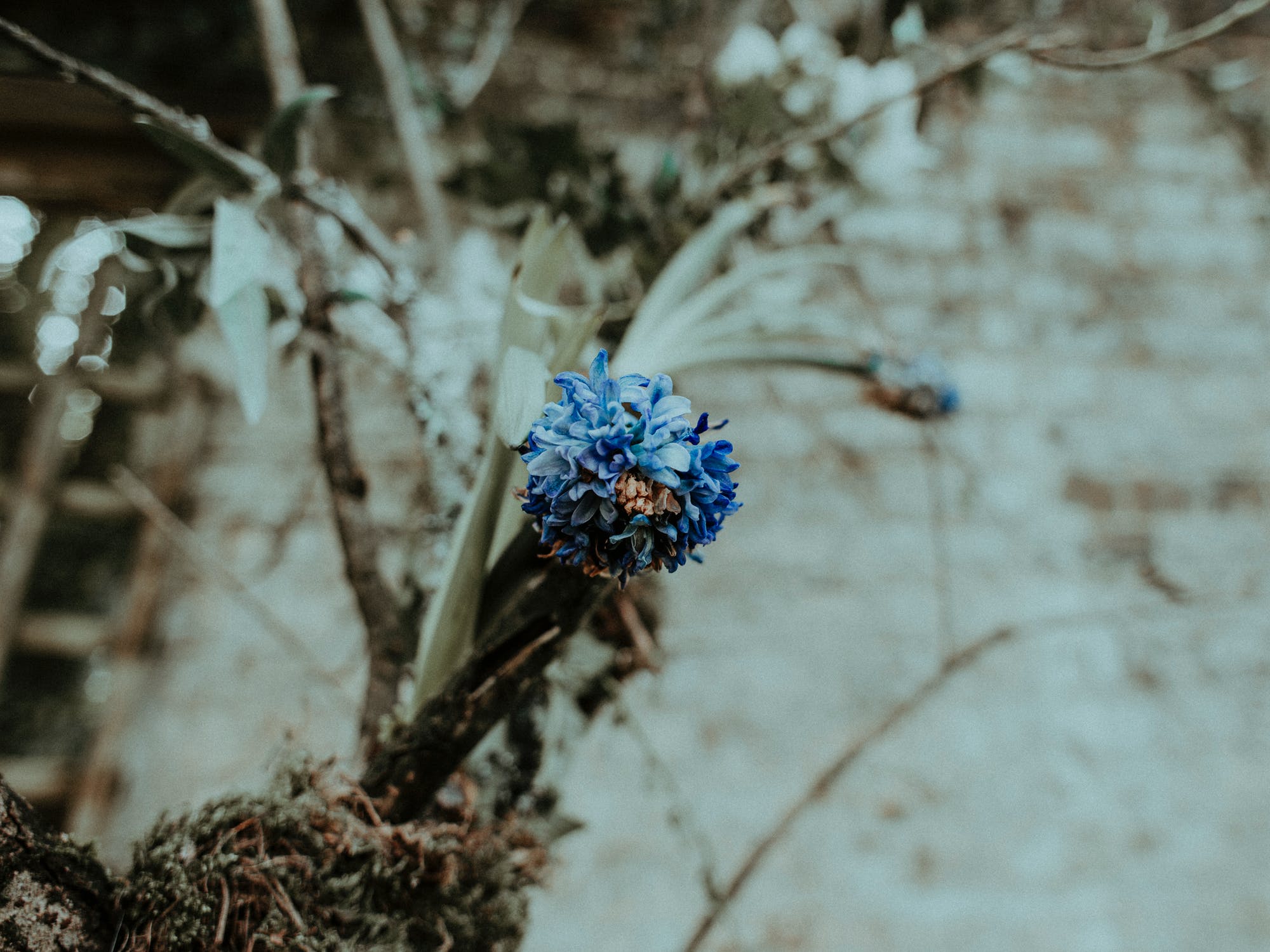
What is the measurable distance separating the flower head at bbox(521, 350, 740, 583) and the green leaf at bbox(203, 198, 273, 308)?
0.38 metres

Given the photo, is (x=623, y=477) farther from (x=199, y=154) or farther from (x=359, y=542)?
(x=199, y=154)

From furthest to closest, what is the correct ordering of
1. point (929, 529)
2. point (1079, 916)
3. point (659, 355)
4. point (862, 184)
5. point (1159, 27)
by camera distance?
point (929, 529)
point (1079, 916)
point (862, 184)
point (1159, 27)
point (659, 355)

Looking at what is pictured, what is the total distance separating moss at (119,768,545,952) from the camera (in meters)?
0.55

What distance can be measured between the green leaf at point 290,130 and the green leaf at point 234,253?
89mm

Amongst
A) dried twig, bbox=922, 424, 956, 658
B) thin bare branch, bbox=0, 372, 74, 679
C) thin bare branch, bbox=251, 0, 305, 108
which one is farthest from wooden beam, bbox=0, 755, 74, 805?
dried twig, bbox=922, 424, 956, 658

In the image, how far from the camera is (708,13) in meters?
1.52

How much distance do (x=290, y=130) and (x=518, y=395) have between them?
0.46m

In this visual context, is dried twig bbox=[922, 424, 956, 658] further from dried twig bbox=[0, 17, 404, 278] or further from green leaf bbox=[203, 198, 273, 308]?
green leaf bbox=[203, 198, 273, 308]

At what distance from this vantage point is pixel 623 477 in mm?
430

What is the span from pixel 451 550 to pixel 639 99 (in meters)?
1.54

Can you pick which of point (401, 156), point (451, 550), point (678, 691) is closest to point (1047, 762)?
point (678, 691)

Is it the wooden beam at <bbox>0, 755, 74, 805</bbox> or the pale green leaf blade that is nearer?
the pale green leaf blade

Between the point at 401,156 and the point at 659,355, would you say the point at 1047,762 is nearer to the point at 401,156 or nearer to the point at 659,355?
the point at 659,355

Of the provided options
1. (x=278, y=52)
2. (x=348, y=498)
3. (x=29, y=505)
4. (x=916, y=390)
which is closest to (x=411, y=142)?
(x=278, y=52)
